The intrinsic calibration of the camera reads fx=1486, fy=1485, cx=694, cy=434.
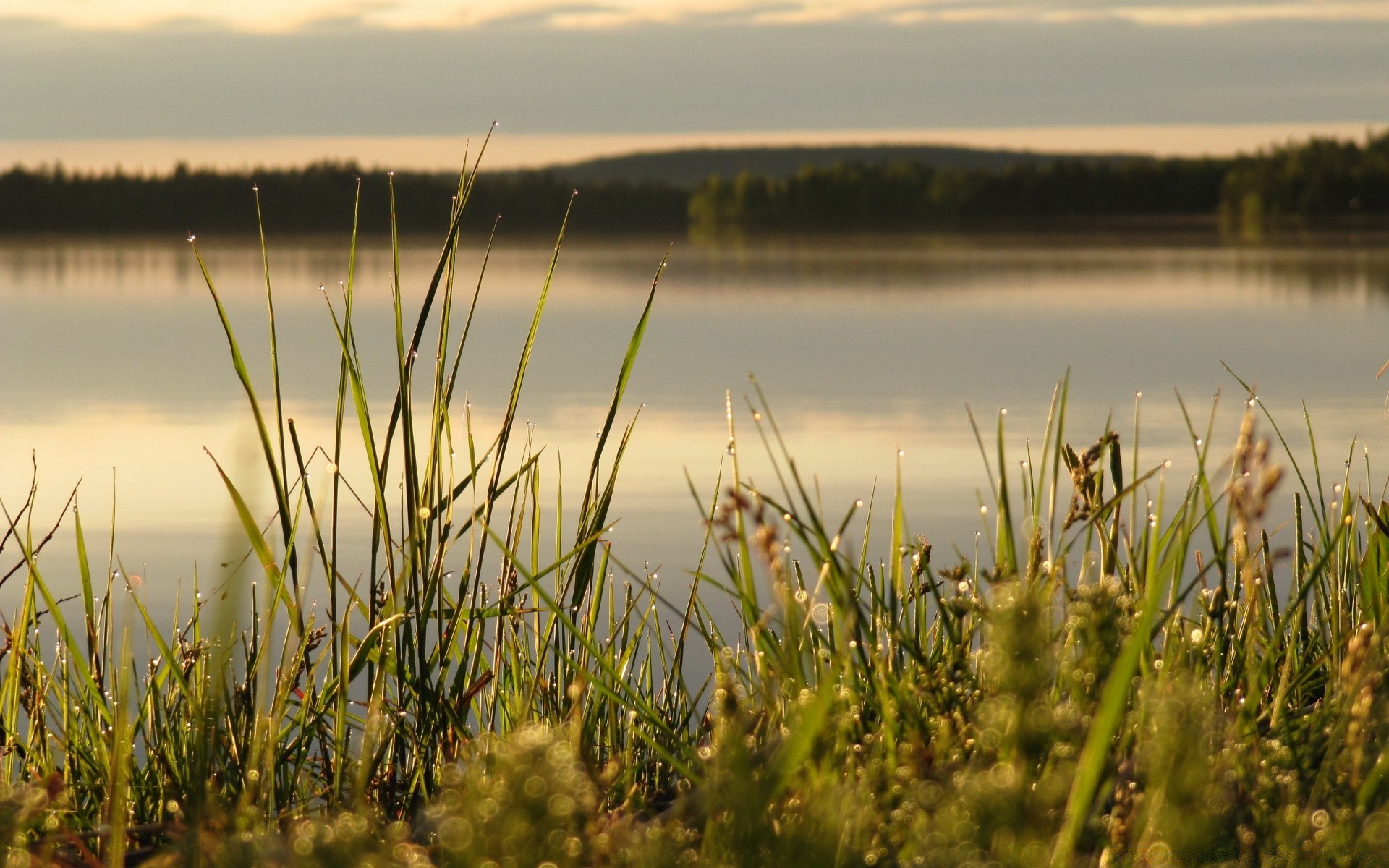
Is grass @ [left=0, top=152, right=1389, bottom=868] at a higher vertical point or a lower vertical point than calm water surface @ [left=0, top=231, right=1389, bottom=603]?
higher

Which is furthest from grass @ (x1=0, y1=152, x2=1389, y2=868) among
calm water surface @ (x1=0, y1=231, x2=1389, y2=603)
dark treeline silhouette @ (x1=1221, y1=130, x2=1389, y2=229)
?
dark treeline silhouette @ (x1=1221, y1=130, x2=1389, y2=229)

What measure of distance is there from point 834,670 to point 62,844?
90cm

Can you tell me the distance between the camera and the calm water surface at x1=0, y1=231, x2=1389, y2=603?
20.3ft

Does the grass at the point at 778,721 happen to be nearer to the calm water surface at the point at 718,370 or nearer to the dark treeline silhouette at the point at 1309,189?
the calm water surface at the point at 718,370

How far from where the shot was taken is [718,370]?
1170 cm

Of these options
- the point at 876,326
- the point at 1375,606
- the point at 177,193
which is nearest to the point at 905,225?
the point at 177,193

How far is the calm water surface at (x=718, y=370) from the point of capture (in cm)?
619

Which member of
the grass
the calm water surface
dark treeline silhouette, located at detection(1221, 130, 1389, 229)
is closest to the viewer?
the grass

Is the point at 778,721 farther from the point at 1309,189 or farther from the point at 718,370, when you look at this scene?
the point at 1309,189

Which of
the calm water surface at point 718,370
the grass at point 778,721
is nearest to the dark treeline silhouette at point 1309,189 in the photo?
the calm water surface at point 718,370

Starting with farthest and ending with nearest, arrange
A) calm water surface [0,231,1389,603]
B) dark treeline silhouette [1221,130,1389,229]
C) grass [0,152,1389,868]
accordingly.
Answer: dark treeline silhouette [1221,130,1389,229] < calm water surface [0,231,1389,603] < grass [0,152,1389,868]

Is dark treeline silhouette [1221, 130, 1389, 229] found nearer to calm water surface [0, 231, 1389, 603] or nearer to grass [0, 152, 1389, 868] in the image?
calm water surface [0, 231, 1389, 603]

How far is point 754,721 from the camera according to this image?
167 cm

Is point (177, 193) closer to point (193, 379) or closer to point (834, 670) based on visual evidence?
point (193, 379)
